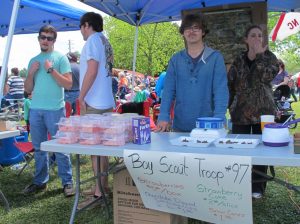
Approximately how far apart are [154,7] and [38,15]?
2.61 metres

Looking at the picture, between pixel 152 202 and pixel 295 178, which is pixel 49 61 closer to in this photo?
pixel 152 202

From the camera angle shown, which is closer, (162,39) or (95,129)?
(95,129)

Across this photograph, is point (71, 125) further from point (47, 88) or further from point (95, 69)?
point (47, 88)

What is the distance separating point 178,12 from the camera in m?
5.74

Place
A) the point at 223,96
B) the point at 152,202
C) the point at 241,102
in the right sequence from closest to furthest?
the point at 152,202 → the point at 223,96 → the point at 241,102

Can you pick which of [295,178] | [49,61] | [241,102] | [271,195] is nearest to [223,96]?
[241,102]

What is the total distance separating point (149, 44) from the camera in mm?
29594

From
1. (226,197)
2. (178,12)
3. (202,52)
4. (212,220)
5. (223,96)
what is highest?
(178,12)

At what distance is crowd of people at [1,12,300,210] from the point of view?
273 centimetres

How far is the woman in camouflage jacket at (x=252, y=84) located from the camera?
3268 mm

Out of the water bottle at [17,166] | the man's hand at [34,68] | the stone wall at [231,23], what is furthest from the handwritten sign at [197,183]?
the water bottle at [17,166]

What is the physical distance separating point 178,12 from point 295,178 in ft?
9.34

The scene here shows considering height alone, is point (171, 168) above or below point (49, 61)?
below

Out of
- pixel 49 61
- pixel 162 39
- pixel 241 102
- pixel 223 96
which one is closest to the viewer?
pixel 223 96
